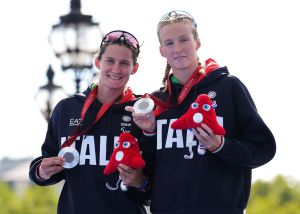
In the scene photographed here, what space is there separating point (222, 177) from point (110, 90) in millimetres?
1301

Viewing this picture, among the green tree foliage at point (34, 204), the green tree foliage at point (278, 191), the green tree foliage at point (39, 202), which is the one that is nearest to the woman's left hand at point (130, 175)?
the green tree foliage at point (34, 204)

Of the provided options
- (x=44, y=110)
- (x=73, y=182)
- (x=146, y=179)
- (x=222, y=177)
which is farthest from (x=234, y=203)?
(x=44, y=110)

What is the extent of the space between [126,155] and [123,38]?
1.03 metres

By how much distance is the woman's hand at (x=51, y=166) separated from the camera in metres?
6.87

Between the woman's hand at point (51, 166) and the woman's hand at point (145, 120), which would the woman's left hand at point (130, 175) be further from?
the woman's hand at point (51, 166)

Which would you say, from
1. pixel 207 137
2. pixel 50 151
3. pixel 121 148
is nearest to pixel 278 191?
pixel 50 151

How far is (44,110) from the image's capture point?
527 inches

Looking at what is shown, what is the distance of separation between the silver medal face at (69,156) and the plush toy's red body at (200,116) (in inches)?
43.0

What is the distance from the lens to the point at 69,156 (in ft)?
22.7

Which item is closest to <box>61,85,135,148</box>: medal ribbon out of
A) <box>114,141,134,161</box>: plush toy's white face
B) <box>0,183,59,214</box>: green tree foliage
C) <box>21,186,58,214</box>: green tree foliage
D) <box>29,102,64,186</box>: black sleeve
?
<box>29,102,64,186</box>: black sleeve

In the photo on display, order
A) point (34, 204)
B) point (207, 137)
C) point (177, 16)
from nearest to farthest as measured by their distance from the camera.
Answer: point (207, 137), point (177, 16), point (34, 204)

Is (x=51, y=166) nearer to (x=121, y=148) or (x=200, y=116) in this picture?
(x=121, y=148)

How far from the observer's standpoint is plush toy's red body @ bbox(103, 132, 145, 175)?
646 centimetres

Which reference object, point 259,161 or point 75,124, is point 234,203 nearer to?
point 259,161
